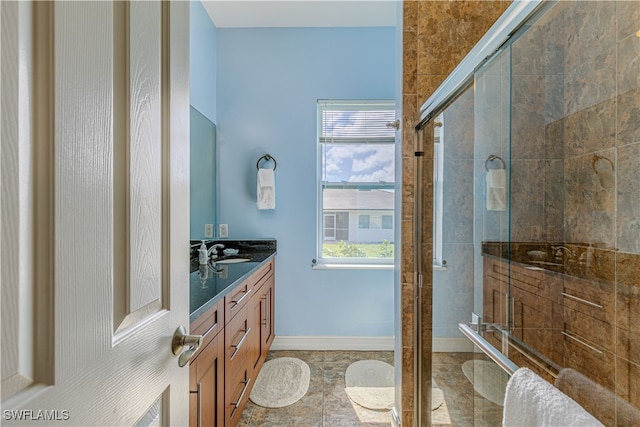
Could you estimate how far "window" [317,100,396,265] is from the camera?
2.94m

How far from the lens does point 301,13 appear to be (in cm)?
269

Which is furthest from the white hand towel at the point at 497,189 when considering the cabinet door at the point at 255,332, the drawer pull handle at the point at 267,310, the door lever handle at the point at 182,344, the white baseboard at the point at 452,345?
the drawer pull handle at the point at 267,310

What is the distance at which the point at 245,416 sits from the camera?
1.87 metres

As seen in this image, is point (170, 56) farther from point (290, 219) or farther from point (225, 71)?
point (225, 71)

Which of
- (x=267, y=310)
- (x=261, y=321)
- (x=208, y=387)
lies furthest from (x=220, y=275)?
(x=267, y=310)

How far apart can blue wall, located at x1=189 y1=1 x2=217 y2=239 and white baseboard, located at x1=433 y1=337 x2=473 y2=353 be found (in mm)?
1858

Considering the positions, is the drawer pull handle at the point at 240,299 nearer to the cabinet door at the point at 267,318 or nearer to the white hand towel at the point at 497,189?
the cabinet door at the point at 267,318

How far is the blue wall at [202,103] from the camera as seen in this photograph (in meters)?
2.42

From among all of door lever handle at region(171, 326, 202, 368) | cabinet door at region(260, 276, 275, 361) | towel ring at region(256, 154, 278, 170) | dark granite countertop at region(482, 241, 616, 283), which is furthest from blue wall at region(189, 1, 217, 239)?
dark granite countertop at region(482, 241, 616, 283)

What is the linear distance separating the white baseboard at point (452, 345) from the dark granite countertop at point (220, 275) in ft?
3.43

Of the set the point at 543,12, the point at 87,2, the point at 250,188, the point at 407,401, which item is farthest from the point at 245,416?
the point at 543,12

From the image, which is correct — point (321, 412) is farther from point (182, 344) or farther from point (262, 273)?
point (182, 344)

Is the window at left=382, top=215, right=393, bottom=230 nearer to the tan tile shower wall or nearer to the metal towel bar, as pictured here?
the tan tile shower wall

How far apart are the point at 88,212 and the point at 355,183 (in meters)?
2.63
